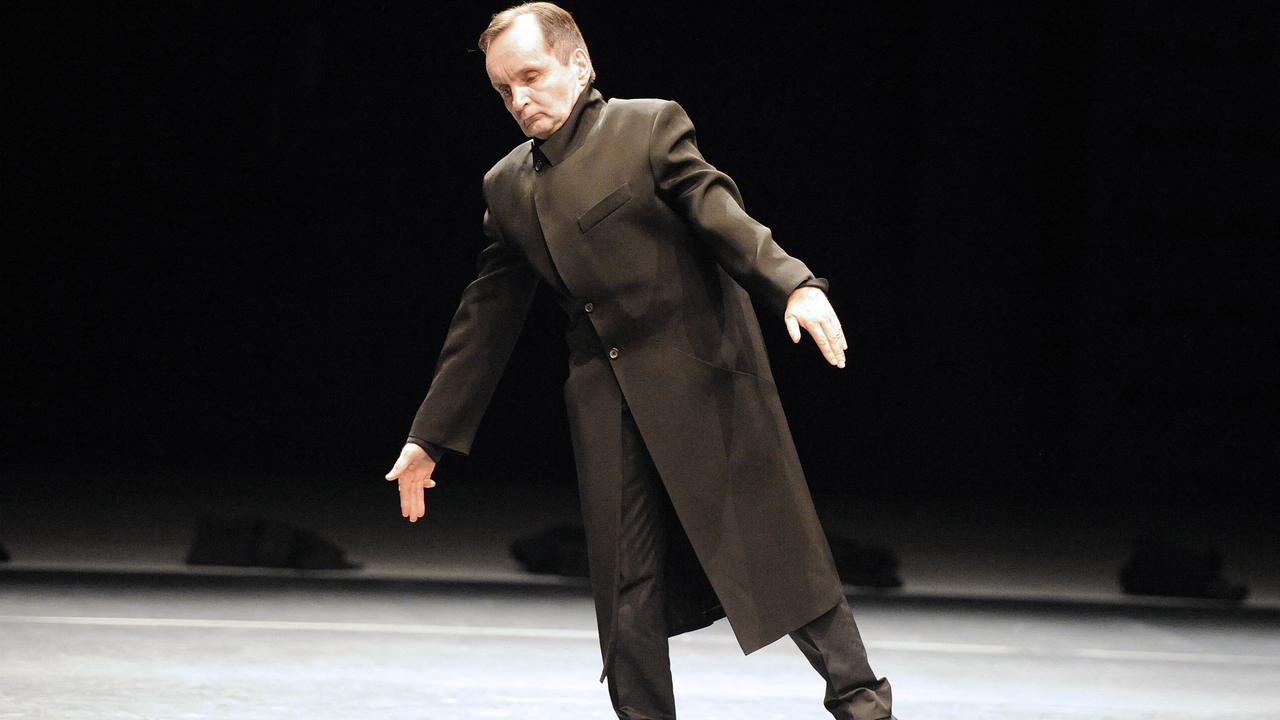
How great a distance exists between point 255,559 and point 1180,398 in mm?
4626

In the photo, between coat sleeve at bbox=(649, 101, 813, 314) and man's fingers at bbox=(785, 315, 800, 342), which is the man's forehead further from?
man's fingers at bbox=(785, 315, 800, 342)

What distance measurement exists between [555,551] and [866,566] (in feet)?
4.16

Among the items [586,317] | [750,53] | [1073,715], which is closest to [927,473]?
[750,53]

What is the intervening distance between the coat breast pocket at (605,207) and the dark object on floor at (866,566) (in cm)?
414

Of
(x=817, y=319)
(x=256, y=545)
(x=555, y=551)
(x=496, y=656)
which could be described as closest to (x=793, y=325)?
(x=817, y=319)

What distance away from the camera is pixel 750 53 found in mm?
8844

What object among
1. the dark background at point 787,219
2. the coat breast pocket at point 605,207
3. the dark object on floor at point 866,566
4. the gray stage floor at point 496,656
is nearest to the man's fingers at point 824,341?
the coat breast pocket at point 605,207

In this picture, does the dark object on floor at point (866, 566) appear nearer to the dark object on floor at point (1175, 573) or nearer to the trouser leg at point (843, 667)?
the dark object on floor at point (1175, 573)

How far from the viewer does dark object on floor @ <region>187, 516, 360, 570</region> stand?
23.6 ft

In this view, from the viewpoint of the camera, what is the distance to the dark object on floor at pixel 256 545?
7.21 m

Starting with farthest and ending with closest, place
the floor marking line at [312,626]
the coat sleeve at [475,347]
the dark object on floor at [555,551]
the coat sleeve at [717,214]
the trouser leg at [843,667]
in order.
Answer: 1. the dark object on floor at [555,551]
2. the floor marking line at [312,626]
3. the coat sleeve at [475,347]
4. the trouser leg at [843,667]
5. the coat sleeve at [717,214]

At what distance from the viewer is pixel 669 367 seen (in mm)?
3047

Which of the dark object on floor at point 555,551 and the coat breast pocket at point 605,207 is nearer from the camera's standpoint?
the coat breast pocket at point 605,207

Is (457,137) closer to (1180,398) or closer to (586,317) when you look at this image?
(1180,398)
